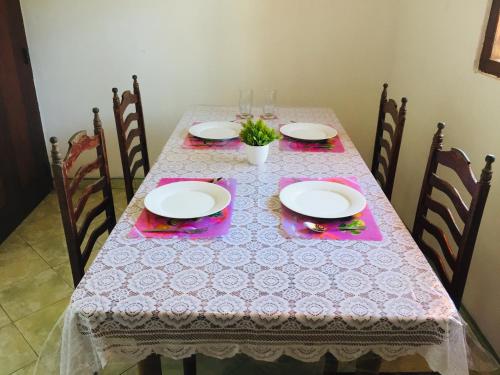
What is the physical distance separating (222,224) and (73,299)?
0.48 meters

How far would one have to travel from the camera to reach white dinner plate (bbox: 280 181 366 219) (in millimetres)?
1369

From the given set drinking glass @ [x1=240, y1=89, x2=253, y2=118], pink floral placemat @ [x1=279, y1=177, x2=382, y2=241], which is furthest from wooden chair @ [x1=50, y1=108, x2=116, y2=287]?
drinking glass @ [x1=240, y1=89, x2=253, y2=118]

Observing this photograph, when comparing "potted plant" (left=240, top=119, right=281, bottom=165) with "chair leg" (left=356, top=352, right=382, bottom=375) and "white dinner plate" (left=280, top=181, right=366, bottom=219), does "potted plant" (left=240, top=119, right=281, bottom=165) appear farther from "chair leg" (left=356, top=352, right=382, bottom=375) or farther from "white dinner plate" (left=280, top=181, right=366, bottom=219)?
"chair leg" (left=356, top=352, right=382, bottom=375)

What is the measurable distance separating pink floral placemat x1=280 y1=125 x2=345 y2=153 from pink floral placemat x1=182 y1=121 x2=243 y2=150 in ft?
0.70

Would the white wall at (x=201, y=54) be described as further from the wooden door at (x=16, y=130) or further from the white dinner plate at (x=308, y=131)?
the white dinner plate at (x=308, y=131)

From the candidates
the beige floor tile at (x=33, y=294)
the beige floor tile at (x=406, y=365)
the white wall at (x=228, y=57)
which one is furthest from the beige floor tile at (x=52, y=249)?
the beige floor tile at (x=406, y=365)

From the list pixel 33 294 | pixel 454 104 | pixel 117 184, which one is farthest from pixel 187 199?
pixel 117 184

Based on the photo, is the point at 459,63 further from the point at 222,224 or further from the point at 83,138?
the point at 83,138

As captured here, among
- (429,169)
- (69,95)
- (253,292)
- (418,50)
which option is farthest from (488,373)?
(69,95)

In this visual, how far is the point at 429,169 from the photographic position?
60.2 inches

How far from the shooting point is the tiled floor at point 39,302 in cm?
172

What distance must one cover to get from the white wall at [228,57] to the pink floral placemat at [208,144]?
1.07 meters

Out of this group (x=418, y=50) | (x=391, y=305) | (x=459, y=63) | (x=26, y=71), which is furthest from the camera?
(x=26, y=71)

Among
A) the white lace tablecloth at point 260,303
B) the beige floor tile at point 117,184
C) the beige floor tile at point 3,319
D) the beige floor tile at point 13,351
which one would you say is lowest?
the beige floor tile at point 13,351
